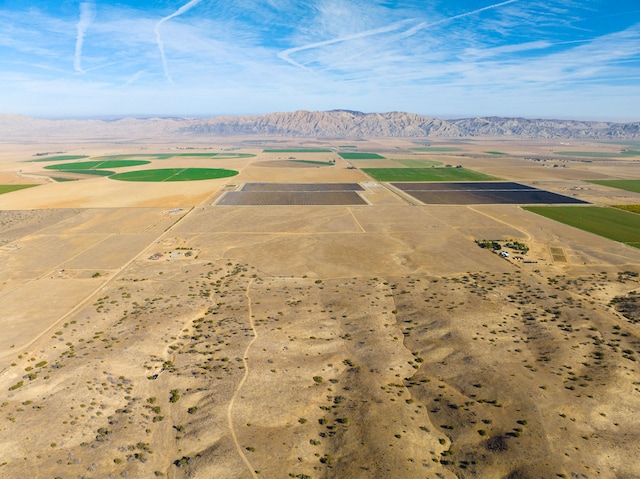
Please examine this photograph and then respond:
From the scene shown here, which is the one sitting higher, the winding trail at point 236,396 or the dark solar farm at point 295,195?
the dark solar farm at point 295,195

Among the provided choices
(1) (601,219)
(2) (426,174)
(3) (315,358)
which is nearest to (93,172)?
(2) (426,174)

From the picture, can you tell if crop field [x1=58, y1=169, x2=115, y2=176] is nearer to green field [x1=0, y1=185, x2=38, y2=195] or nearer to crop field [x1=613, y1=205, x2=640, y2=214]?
green field [x1=0, y1=185, x2=38, y2=195]

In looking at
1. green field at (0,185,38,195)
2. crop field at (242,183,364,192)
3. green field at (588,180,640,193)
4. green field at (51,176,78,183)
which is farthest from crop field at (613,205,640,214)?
green field at (0,185,38,195)

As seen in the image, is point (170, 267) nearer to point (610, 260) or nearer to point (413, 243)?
point (413, 243)

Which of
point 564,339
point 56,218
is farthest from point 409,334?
point 56,218

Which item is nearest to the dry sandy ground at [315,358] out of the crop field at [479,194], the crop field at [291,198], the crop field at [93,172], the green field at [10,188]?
the crop field at [291,198]

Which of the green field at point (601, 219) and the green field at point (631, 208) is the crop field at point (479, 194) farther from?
the green field at point (601, 219)

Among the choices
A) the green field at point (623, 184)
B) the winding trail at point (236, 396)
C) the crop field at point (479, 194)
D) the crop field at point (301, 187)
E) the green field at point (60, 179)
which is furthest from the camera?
the green field at point (60, 179)
